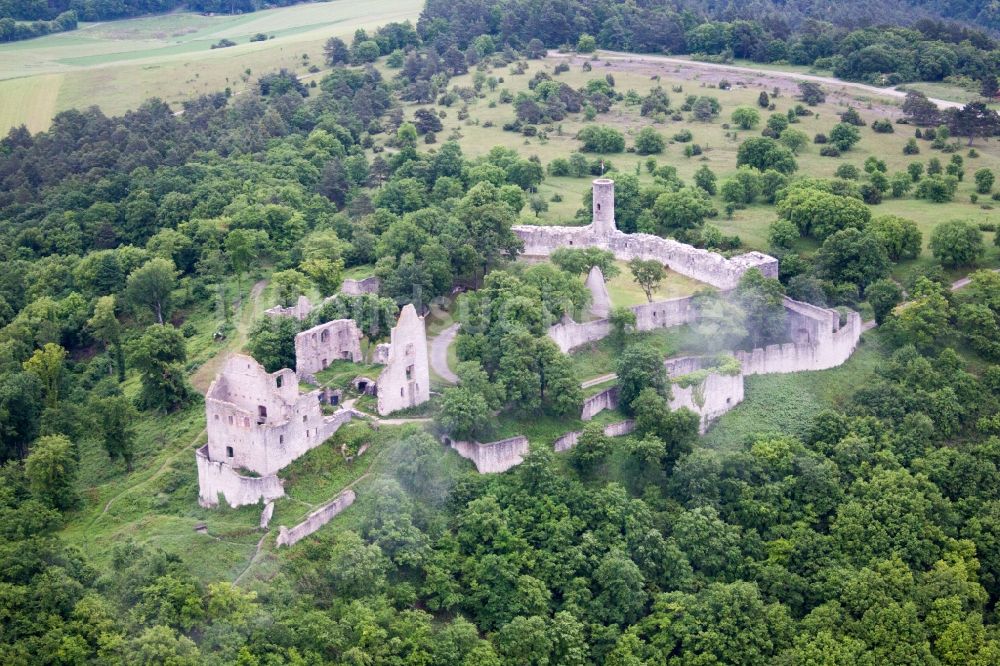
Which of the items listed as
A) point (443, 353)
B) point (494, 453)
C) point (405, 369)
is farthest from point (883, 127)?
point (405, 369)

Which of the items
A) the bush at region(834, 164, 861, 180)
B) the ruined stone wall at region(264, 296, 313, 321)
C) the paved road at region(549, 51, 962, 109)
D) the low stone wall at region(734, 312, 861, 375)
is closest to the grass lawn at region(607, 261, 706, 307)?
the low stone wall at region(734, 312, 861, 375)

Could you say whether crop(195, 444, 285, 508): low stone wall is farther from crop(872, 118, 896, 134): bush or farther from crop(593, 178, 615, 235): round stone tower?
crop(872, 118, 896, 134): bush

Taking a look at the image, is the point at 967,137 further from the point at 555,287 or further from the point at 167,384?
the point at 167,384

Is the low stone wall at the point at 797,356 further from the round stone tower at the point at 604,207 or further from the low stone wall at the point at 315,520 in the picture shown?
the low stone wall at the point at 315,520

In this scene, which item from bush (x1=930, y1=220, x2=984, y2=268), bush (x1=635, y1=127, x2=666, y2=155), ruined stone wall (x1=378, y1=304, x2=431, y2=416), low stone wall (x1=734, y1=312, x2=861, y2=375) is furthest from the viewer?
bush (x1=635, y1=127, x2=666, y2=155)

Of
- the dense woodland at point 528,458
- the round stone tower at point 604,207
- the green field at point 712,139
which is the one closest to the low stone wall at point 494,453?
the dense woodland at point 528,458

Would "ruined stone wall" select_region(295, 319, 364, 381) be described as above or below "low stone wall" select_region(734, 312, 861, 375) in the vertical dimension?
above

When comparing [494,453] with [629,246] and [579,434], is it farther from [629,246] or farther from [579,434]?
[629,246]
